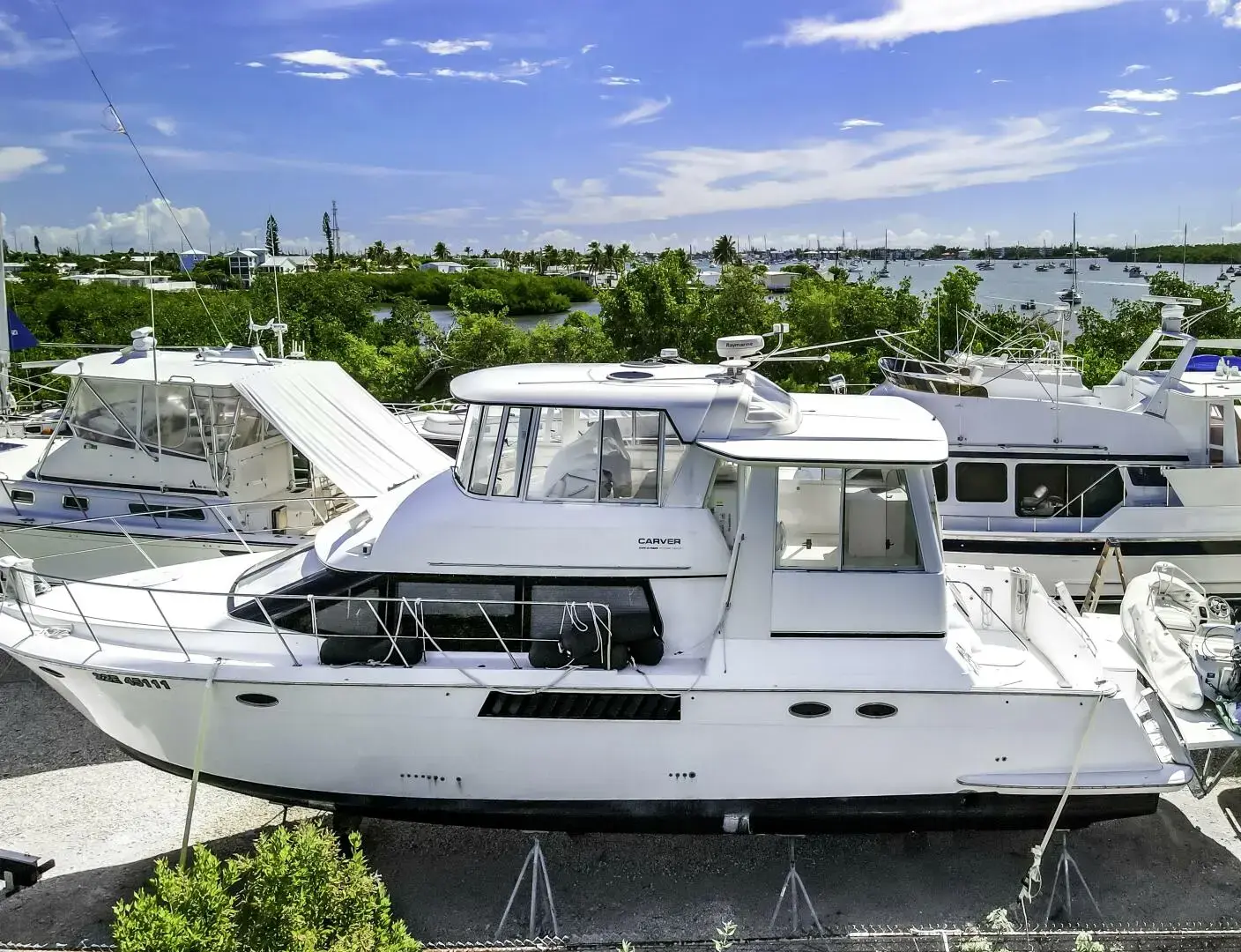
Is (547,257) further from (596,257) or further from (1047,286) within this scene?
(1047,286)

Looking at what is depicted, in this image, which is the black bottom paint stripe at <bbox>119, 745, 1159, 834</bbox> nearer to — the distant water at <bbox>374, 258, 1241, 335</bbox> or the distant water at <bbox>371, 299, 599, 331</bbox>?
the distant water at <bbox>374, 258, 1241, 335</bbox>

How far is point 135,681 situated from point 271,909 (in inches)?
86.9

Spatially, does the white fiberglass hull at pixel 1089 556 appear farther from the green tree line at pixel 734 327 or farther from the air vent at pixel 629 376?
the green tree line at pixel 734 327

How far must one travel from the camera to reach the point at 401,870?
21.3 ft

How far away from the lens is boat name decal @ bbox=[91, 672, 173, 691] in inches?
235

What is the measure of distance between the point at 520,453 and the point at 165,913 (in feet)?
10.6

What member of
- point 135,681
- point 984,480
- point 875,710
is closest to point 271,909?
point 135,681

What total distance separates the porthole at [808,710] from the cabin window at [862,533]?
2.81 ft

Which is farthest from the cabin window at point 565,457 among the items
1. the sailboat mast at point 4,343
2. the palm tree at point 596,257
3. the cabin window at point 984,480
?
the palm tree at point 596,257

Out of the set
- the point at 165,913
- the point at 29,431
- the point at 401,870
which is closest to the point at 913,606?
the point at 401,870

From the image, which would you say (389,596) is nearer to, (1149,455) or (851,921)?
(851,921)

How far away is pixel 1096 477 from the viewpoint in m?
10.9

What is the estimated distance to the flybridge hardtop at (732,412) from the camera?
5.70 meters

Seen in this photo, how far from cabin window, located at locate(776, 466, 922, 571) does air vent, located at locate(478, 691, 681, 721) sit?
1192 millimetres
